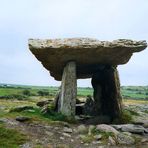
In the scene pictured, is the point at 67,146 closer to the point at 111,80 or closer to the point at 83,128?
the point at 83,128

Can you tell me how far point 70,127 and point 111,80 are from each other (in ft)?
23.1

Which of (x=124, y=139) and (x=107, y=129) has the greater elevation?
(x=107, y=129)

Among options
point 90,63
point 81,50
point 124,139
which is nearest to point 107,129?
point 124,139

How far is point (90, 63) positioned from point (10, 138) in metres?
9.83

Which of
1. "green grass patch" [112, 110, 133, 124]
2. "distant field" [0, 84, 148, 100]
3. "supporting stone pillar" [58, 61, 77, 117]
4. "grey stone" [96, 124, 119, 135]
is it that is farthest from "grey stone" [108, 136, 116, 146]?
"distant field" [0, 84, 148, 100]

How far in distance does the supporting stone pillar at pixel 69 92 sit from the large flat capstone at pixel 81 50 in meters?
0.70

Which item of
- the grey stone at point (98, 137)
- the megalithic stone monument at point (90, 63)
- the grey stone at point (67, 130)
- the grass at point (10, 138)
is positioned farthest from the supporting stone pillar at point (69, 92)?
the grass at point (10, 138)

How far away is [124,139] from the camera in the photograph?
2122 centimetres

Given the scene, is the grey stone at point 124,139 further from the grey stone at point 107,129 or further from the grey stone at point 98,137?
the grey stone at point 98,137

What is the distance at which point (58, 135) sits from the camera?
21.4 meters

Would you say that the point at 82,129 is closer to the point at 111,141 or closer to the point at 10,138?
the point at 111,141

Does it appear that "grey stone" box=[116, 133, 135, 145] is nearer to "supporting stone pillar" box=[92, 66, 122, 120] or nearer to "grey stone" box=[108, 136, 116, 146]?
"grey stone" box=[108, 136, 116, 146]

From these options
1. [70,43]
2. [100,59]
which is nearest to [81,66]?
[100,59]

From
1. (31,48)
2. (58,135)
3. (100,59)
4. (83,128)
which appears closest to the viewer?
(58,135)
